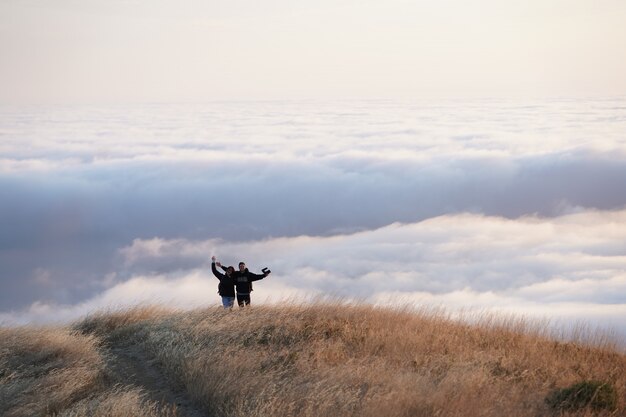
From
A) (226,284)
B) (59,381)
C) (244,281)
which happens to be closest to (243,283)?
(244,281)

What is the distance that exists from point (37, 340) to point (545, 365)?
38.7 feet

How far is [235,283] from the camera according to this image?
21016mm

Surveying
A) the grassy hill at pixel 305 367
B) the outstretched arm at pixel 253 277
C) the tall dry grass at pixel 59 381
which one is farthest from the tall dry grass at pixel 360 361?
the tall dry grass at pixel 59 381

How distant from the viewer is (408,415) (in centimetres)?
1189

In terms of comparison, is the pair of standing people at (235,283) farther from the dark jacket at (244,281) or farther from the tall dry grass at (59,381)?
the tall dry grass at (59,381)

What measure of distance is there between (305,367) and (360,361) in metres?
1.18

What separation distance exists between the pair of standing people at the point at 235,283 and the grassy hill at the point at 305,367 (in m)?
0.81

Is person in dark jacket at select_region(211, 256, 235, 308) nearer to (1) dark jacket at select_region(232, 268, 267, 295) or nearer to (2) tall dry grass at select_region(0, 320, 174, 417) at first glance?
(1) dark jacket at select_region(232, 268, 267, 295)

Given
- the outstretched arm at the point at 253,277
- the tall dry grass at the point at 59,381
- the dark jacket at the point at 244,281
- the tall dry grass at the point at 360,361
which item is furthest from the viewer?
the dark jacket at the point at 244,281

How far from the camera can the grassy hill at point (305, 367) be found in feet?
41.3

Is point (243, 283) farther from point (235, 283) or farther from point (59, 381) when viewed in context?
point (59, 381)

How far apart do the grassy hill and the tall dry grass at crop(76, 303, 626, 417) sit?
0.12 ft

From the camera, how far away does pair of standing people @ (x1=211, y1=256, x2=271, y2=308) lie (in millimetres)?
20938

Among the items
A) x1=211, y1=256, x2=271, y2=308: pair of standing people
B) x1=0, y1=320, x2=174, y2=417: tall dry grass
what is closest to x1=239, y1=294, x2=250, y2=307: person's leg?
x1=211, y1=256, x2=271, y2=308: pair of standing people
